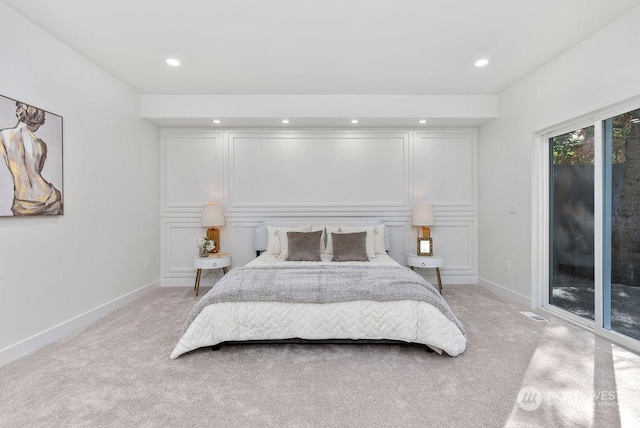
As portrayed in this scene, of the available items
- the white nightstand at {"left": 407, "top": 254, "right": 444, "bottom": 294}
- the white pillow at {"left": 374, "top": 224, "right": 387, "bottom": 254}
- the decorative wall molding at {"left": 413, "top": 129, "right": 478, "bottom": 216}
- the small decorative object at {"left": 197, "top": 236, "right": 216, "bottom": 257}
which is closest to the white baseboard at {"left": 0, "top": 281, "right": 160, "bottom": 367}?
the small decorative object at {"left": 197, "top": 236, "right": 216, "bottom": 257}

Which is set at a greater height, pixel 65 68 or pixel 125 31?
pixel 125 31

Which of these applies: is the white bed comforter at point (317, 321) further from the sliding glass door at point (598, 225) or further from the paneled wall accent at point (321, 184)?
the paneled wall accent at point (321, 184)

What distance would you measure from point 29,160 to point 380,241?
377 centimetres

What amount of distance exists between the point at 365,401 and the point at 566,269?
2.84 meters

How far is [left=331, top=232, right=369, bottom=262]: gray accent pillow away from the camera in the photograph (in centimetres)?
378

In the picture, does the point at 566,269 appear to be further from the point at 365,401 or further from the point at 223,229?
the point at 223,229

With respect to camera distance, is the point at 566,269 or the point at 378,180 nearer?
A: the point at 566,269

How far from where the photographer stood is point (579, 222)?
10.1ft

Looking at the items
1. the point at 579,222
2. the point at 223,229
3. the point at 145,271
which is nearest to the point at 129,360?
the point at 145,271

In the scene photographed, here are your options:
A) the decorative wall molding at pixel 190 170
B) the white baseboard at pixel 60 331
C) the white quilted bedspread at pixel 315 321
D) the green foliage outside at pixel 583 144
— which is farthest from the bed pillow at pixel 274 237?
the green foliage outside at pixel 583 144

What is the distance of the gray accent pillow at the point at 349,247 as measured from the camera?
3775 mm

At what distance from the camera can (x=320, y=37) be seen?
268cm

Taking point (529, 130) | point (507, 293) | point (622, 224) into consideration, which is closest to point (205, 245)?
point (507, 293)

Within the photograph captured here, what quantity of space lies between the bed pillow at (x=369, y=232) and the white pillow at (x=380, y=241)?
6 cm
